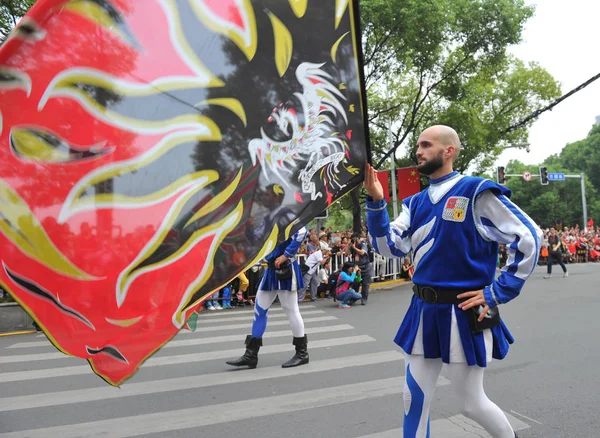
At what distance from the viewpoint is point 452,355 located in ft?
8.21

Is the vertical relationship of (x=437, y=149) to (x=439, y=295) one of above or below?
above

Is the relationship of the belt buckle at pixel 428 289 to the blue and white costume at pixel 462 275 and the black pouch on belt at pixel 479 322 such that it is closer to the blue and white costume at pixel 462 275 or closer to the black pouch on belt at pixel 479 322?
the blue and white costume at pixel 462 275

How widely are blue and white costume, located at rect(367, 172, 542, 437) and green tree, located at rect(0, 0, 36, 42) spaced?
A: 9848 mm

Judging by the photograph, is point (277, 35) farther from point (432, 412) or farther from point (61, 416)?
point (61, 416)

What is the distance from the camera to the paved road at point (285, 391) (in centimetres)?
382

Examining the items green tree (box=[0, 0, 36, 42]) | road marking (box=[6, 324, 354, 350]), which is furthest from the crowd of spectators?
green tree (box=[0, 0, 36, 42])

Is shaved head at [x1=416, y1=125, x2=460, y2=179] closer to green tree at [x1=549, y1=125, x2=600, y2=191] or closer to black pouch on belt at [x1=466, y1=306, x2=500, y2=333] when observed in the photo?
black pouch on belt at [x1=466, y1=306, x2=500, y2=333]

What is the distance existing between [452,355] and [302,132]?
137 cm

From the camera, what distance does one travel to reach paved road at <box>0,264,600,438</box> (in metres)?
3.82

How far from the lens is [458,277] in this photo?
255cm

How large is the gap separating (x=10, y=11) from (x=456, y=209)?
33.7ft

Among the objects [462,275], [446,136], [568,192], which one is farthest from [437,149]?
[568,192]

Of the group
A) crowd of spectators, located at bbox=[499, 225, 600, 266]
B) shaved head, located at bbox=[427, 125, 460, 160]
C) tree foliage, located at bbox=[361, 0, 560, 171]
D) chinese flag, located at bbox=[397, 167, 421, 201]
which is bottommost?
crowd of spectators, located at bbox=[499, 225, 600, 266]

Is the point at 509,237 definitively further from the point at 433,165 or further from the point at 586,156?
the point at 586,156
